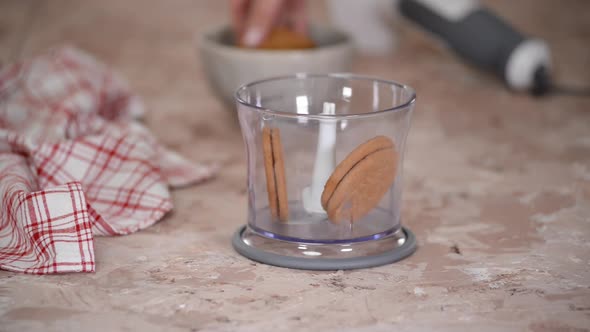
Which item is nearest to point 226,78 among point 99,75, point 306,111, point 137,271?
point 99,75

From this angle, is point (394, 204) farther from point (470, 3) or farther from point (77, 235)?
point (470, 3)

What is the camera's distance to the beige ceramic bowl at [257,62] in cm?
93

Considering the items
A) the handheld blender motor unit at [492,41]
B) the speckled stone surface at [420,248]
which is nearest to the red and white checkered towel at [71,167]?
the speckled stone surface at [420,248]

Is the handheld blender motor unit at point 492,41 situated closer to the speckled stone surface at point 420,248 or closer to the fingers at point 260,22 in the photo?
the speckled stone surface at point 420,248

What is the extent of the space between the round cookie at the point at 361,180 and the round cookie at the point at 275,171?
0.04 metres

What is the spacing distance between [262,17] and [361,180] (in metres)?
0.42

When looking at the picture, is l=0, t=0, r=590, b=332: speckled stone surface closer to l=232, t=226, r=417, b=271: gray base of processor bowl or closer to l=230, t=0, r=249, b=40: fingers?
l=232, t=226, r=417, b=271: gray base of processor bowl

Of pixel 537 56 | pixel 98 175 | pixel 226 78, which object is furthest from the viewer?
pixel 537 56

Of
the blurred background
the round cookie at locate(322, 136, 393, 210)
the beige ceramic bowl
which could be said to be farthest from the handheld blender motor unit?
the round cookie at locate(322, 136, 393, 210)

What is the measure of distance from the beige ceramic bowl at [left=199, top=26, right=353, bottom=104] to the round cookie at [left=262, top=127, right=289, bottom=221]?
12.0 inches

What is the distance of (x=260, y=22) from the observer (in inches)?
38.4

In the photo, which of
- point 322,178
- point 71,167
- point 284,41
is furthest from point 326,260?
point 284,41

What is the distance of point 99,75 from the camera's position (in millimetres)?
1012

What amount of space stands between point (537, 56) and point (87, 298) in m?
0.83
